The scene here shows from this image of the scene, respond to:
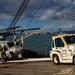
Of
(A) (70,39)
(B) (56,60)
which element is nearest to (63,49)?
(A) (70,39)

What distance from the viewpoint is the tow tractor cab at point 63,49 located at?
20.3 metres

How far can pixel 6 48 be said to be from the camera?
29984 mm

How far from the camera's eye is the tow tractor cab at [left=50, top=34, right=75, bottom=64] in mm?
20344

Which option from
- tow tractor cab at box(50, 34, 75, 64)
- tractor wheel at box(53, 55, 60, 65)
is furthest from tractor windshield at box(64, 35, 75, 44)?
tractor wheel at box(53, 55, 60, 65)

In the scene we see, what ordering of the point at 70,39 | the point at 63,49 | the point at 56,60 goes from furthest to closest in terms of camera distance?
the point at 56,60 < the point at 70,39 < the point at 63,49

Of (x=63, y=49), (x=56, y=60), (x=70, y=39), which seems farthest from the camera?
(x=56, y=60)

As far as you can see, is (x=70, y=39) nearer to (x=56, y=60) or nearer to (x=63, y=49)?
(x=63, y=49)

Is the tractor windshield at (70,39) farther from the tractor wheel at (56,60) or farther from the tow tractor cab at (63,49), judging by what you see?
the tractor wheel at (56,60)

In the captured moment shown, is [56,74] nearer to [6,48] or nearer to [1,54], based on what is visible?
[1,54]

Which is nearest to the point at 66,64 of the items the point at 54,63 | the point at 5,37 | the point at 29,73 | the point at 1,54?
the point at 54,63

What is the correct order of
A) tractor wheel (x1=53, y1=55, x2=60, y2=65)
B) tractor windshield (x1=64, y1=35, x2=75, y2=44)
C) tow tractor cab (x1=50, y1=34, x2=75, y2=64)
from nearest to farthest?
tow tractor cab (x1=50, y1=34, x2=75, y2=64) < tractor windshield (x1=64, y1=35, x2=75, y2=44) < tractor wheel (x1=53, y1=55, x2=60, y2=65)

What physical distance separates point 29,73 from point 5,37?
735 inches

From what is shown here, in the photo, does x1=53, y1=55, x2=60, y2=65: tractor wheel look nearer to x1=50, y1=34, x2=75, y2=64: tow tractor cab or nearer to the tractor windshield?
x1=50, y1=34, x2=75, y2=64: tow tractor cab

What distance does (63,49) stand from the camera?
821 inches
